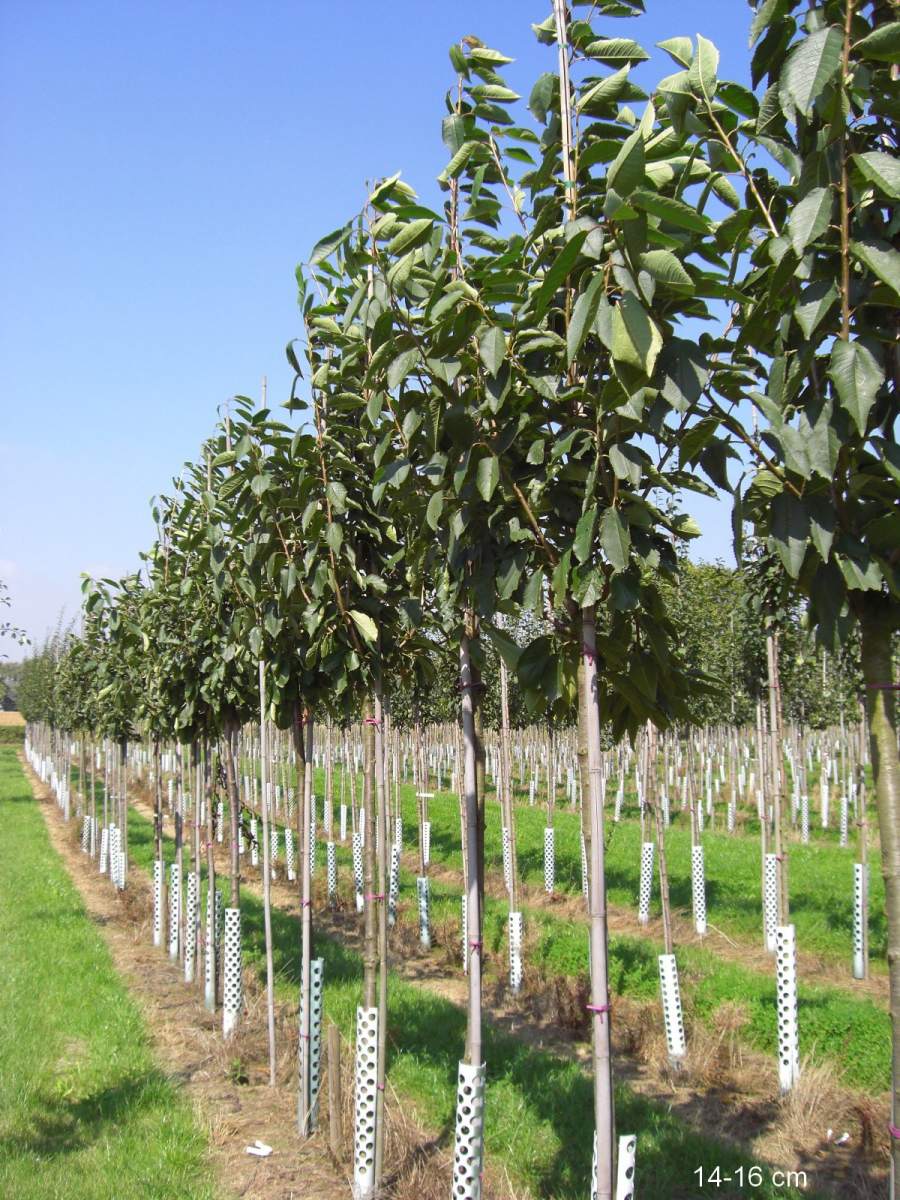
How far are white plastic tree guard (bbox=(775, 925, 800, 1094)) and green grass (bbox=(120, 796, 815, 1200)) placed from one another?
0.90 metres

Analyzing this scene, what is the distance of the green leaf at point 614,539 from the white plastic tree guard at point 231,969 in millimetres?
5811

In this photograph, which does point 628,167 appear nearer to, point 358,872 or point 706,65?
point 706,65

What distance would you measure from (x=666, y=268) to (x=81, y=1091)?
667 centimetres

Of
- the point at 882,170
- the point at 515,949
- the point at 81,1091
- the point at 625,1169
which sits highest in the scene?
the point at 882,170

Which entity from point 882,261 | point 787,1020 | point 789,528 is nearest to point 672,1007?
point 787,1020

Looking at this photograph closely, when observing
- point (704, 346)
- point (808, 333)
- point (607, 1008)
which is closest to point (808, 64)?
point (808, 333)

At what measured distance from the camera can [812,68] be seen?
6.31 ft

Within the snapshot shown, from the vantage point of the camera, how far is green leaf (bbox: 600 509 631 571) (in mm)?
2578

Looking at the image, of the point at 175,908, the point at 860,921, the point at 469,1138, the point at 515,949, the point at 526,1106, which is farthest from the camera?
the point at 175,908

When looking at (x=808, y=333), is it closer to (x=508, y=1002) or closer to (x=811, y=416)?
(x=811, y=416)

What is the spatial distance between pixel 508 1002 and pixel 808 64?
8816mm

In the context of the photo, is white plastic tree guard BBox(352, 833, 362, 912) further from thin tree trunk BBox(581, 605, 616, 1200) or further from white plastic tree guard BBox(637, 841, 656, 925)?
thin tree trunk BBox(581, 605, 616, 1200)

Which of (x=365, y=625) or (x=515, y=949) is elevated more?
(x=365, y=625)

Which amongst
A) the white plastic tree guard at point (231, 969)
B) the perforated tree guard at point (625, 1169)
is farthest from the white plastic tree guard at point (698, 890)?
the perforated tree guard at point (625, 1169)
